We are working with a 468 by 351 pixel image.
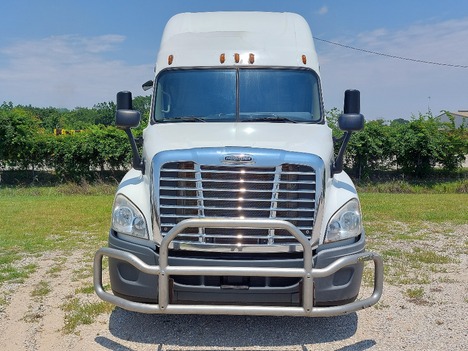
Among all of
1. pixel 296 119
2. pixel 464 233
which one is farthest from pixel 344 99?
pixel 464 233

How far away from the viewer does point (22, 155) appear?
2133cm

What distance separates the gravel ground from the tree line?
14.9m

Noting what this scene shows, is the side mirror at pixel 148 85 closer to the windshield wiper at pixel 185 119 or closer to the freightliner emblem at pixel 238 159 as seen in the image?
the windshield wiper at pixel 185 119

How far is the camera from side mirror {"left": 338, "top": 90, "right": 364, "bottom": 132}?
524 centimetres

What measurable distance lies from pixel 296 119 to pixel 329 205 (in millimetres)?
1388

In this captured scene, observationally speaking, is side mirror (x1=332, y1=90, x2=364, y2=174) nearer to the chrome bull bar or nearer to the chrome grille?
the chrome grille

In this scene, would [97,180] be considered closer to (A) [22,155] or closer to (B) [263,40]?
(A) [22,155]

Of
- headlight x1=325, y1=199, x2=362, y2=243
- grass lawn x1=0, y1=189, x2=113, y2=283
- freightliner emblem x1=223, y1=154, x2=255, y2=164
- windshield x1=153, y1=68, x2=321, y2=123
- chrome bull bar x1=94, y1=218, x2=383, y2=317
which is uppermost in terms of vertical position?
windshield x1=153, y1=68, x2=321, y2=123

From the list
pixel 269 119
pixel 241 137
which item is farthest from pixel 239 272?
pixel 269 119

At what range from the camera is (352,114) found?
17.5 feet

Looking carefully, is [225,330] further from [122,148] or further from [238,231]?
[122,148]

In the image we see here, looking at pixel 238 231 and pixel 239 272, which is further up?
pixel 238 231

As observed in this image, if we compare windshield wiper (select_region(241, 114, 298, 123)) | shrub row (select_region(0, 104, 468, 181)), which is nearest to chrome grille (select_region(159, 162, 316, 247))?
windshield wiper (select_region(241, 114, 298, 123))

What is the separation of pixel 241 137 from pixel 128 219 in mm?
1293
